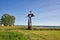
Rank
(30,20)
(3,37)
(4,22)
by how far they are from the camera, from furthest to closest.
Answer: (4,22) → (30,20) → (3,37)

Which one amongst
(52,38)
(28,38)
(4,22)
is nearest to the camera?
(28,38)

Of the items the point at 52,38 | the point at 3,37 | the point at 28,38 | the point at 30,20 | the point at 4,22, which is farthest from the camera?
the point at 4,22

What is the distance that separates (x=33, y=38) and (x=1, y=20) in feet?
257

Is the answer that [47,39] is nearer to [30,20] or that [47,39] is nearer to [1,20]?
[30,20]

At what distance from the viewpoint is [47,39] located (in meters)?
21.8

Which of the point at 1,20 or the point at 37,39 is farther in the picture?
the point at 1,20

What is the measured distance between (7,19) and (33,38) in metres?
78.4

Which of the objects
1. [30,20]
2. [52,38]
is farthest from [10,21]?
[52,38]

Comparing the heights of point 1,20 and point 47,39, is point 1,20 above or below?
above

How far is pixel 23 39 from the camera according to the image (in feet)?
65.2

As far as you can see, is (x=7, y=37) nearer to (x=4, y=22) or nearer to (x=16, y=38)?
(x=16, y=38)

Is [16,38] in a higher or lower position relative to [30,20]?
lower

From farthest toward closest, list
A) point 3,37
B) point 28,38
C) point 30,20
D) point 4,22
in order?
point 4,22 < point 30,20 < point 28,38 < point 3,37

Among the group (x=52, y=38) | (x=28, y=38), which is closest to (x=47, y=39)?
(x=52, y=38)
